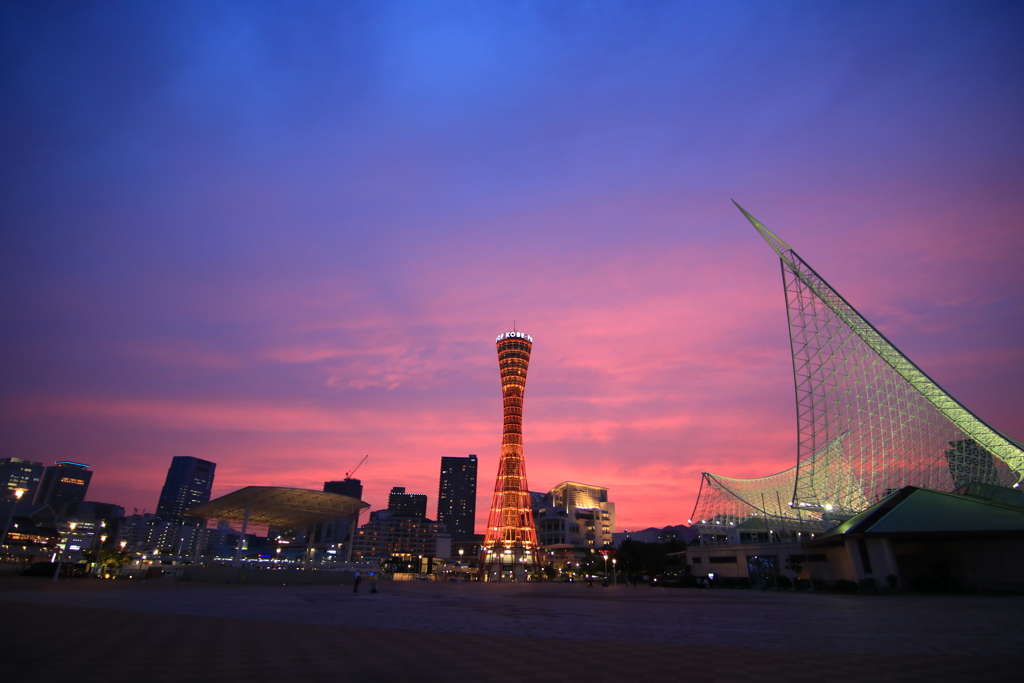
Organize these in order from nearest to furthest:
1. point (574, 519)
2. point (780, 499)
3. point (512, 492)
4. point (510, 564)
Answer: point (780, 499) → point (512, 492) → point (510, 564) → point (574, 519)

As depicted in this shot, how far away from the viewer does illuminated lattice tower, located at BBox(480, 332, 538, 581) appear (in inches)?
3610

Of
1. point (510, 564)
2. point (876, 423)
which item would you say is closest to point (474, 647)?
point (876, 423)

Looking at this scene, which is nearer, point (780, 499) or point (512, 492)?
point (780, 499)

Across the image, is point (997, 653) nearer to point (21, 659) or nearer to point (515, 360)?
point (21, 659)

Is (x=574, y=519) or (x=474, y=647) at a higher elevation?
(x=574, y=519)

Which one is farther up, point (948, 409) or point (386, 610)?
point (948, 409)

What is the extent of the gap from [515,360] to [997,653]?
8186 centimetres

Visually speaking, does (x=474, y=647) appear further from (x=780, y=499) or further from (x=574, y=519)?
(x=574, y=519)

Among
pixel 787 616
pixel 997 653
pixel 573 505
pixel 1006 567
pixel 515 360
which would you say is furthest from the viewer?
pixel 573 505

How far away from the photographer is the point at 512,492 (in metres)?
93.0

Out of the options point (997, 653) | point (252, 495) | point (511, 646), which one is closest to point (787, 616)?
point (997, 653)

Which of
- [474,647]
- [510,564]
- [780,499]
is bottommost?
[474,647]

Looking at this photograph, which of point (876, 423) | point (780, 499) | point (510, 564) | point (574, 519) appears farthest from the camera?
point (574, 519)

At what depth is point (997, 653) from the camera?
36.8 feet
